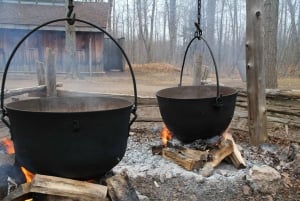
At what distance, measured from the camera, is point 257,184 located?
3070 mm

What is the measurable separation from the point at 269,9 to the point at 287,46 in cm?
1262

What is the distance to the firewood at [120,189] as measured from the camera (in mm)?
2396

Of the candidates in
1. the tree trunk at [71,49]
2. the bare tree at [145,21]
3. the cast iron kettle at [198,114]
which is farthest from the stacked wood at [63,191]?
the bare tree at [145,21]

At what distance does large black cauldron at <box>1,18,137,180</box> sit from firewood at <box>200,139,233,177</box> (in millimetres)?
1254

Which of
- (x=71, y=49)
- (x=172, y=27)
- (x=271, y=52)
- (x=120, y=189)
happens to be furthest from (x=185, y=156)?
(x=172, y=27)

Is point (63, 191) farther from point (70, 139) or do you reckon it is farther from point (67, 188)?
point (70, 139)

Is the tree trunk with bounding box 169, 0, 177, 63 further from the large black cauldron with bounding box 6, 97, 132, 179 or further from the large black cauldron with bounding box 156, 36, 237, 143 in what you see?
the large black cauldron with bounding box 6, 97, 132, 179

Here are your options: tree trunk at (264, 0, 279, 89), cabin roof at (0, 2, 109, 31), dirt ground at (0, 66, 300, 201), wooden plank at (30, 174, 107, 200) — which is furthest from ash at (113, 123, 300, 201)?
cabin roof at (0, 2, 109, 31)

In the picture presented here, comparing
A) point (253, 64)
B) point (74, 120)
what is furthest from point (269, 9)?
point (74, 120)

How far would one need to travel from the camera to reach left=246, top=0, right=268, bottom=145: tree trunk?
4.16 meters

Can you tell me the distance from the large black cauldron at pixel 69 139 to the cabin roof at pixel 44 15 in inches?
519

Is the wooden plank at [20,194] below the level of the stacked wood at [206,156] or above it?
above

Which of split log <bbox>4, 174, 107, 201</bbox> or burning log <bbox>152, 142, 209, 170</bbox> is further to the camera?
burning log <bbox>152, 142, 209, 170</bbox>

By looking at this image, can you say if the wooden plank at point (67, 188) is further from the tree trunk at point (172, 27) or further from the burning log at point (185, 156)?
the tree trunk at point (172, 27)
